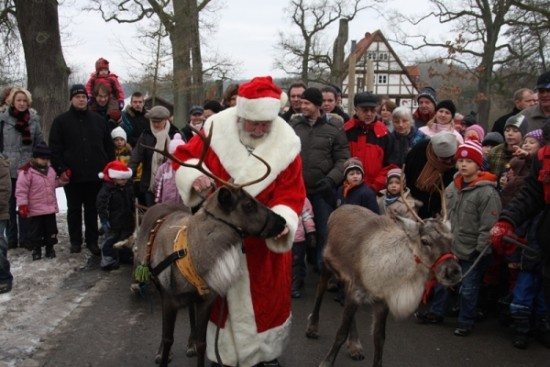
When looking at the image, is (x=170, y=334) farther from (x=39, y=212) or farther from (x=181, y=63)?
(x=181, y=63)

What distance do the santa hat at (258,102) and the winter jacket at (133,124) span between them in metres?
4.96

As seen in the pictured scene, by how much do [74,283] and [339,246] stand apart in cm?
353

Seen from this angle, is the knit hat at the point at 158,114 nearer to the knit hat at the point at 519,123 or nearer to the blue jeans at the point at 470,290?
the blue jeans at the point at 470,290

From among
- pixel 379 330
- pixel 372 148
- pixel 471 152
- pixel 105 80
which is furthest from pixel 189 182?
pixel 105 80

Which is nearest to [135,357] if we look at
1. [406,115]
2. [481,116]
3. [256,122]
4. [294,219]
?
[294,219]

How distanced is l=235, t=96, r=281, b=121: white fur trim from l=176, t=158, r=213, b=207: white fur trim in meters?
0.55

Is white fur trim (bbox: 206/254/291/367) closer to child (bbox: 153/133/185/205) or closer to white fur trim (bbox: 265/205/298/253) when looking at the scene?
white fur trim (bbox: 265/205/298/253)

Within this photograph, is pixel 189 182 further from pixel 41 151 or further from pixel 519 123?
pixel 41 151

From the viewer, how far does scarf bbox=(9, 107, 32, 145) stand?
7.55m

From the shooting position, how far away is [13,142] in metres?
7.61

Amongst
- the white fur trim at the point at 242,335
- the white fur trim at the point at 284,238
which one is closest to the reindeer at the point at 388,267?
the white fur trim at the point at 242,335

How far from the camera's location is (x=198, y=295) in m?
3.78

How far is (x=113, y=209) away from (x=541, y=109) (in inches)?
214

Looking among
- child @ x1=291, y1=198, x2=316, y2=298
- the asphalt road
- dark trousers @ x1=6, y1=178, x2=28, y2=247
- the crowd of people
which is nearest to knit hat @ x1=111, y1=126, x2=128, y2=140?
the crowd of people
